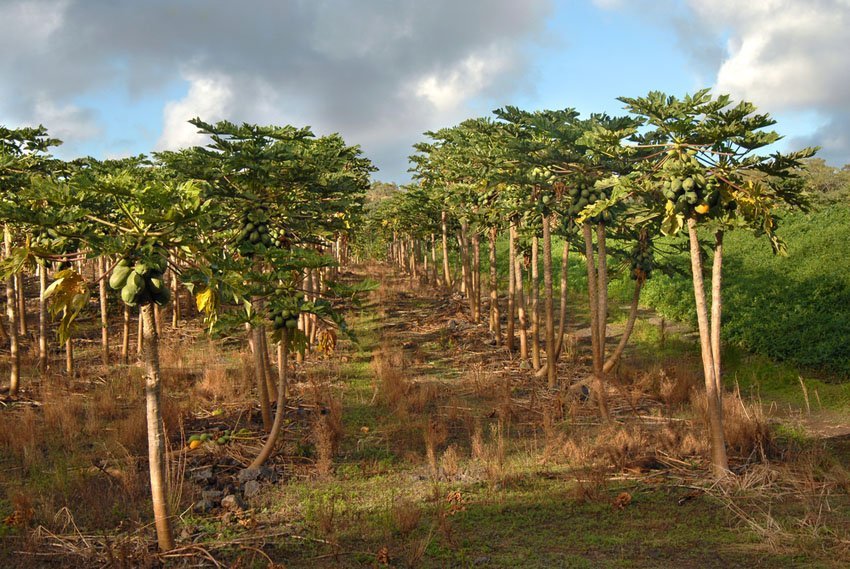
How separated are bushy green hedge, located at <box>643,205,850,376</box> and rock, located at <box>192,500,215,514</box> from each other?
1385 centimetres

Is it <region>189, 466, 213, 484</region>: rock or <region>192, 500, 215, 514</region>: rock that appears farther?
<region>189, 466, 213, 484</region>: rock

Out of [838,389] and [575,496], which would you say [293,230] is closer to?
[575,496]

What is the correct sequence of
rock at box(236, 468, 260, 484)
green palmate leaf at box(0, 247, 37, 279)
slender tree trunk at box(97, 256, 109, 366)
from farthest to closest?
slender tree trunk at box(97, 256, 109, 366) → rock at box(236, 468, 260, 484) → green palmate leaf at box(0, 247, 37, 279)

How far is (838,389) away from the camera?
13.5 m

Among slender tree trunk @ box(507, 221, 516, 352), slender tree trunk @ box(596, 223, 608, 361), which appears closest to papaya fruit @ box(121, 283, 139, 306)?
slender tree trunk @ box(596, 223, 608, 361)

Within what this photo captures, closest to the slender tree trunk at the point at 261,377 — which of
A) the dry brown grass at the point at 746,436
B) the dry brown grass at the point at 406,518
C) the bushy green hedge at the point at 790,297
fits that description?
the dry brown grass at the point at 406,518

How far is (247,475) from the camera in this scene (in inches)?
331

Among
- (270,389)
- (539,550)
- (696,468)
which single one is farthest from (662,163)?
(270,389)

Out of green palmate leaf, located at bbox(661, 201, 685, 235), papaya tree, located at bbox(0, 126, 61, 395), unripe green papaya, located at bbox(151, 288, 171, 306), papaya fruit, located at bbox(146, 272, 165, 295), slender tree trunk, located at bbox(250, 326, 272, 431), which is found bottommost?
slender tree trunk, located at bbox(250, 326, 272, 431)

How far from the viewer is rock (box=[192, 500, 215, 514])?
7402 mm

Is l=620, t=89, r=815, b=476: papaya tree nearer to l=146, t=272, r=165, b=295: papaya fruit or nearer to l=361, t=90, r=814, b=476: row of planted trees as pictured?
l=361, t=90, r=814, b=476: row of planted trees

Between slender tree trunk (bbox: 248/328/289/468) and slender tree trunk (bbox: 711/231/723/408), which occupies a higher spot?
slender tree trunk (bbox: 711/231/723/408)

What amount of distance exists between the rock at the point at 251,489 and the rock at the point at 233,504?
322mm

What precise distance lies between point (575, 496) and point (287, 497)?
3.64 meters
